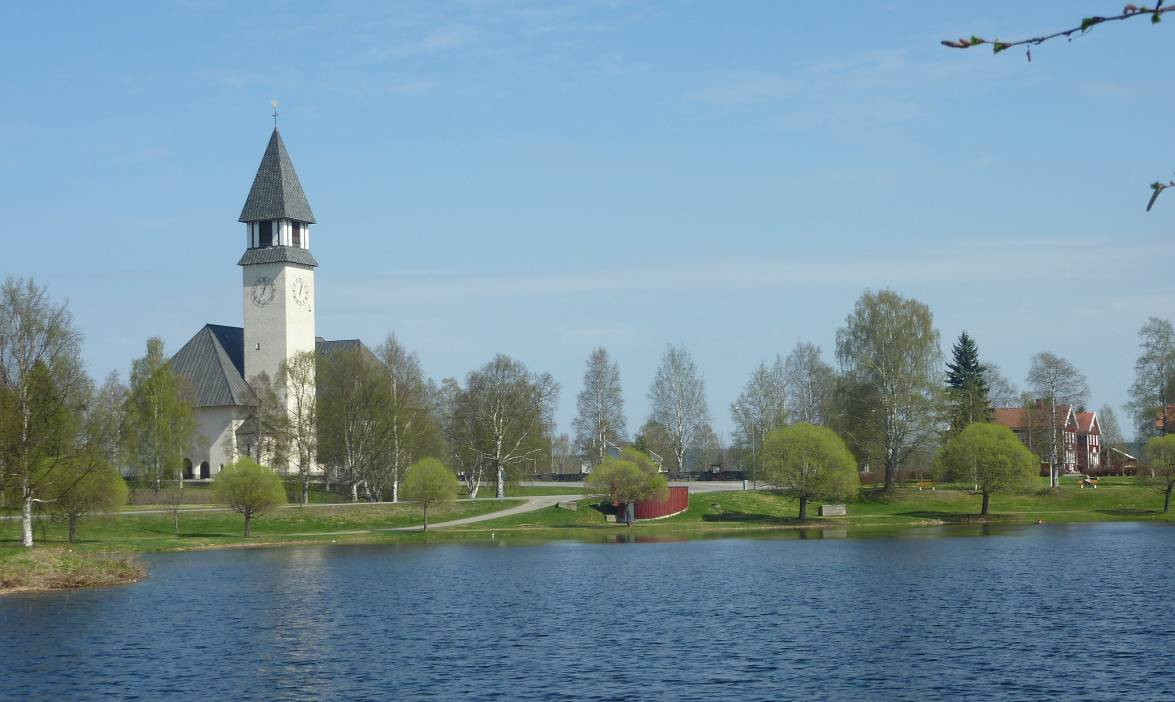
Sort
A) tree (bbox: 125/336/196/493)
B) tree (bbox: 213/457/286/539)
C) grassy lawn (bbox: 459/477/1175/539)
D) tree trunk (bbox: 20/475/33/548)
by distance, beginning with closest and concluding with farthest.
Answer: tree trunk (bbox: 20/475/33/548), tree (bbox: 213/457/286/539), grassy lawn (bbox: 459/477/1175/539), tree (bbox: 125/336/196/493)

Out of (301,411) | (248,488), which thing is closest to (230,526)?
(248,488)

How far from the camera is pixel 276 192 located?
335 ft

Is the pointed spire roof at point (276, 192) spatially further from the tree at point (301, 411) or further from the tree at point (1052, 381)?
the tree at point (1052, 381)

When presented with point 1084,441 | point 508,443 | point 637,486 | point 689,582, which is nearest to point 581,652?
point 689,582

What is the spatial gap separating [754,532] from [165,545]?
36.9 metres

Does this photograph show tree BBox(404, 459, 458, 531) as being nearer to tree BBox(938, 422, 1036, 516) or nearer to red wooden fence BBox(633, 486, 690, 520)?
red wooden fence BBox(633, 486, 690, 520)

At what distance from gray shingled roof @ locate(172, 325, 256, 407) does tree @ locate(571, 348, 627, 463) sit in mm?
35455

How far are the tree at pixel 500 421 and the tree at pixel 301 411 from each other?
12679 millimetres

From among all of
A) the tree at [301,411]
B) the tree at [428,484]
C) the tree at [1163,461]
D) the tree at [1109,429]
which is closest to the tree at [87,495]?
the tree at [428,484]

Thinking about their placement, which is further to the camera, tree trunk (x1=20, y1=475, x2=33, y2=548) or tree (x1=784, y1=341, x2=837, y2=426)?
tree (x1=784, y1=341, x2=837, y2=426)

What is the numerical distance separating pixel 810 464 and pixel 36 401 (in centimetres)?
4803

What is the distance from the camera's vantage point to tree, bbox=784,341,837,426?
130m

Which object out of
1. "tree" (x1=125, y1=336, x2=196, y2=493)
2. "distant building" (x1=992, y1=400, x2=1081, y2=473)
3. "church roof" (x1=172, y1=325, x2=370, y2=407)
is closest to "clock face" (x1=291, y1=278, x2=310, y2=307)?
"church roof" (x1=172, y1=325, x2=370, y2=407)

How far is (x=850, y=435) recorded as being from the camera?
304 ft
